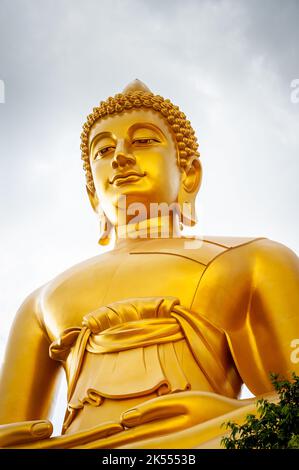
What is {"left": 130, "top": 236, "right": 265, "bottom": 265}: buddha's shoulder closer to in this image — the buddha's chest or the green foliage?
the buddha's chest

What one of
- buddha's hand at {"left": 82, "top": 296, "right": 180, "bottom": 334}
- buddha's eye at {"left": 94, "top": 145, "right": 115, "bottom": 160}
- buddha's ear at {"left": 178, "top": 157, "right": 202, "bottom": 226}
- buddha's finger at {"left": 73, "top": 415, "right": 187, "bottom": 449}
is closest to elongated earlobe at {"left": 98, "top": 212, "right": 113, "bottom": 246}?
buddha's eye at {"left": 94, "top": 145, "right": 115, "bottom": 160}

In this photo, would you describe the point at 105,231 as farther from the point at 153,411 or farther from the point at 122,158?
the point at 153,411

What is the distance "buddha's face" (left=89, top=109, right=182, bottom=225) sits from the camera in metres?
6.64

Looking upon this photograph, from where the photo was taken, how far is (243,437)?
3.80 metres

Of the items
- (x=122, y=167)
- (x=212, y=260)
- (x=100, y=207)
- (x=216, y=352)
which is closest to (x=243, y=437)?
(x=216, y=352)

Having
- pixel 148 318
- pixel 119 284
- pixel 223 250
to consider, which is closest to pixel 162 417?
pixel 148 318

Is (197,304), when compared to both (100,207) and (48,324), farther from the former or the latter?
(100,207)

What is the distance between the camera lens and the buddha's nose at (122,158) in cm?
659

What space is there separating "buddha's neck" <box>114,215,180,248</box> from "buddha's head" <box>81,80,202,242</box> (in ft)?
0.42

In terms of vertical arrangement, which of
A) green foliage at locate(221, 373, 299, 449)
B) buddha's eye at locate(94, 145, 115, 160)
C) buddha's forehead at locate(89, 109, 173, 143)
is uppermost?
buddha's forehead at locate(89, 109, 173, 143)

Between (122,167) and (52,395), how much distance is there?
68.9 inches

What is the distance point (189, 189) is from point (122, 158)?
70cm

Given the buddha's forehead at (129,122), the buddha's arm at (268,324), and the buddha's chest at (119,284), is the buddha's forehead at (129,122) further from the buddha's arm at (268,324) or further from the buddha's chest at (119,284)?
the buddha's arm at (268,324)

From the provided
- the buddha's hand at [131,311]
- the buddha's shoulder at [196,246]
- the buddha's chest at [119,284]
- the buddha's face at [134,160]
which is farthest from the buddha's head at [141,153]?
the buddha's hand at [131,311]
